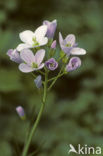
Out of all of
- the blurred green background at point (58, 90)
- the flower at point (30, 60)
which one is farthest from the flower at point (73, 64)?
the blurred green background at point (58, 90)

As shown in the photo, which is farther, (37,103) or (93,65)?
(93,65)

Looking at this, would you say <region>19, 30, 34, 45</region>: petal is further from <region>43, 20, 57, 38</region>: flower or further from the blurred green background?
the blurred green background

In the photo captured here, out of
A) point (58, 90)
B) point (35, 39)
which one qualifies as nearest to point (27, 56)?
point (35, 39)

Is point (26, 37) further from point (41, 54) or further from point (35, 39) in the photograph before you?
point (41, 54)

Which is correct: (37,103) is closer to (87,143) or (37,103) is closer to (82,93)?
(82,93)

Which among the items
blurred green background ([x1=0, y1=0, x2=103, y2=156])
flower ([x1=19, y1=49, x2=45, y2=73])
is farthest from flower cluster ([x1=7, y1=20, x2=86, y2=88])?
blurred green background ([x1=0, y1=0, x2=103, y2=156])

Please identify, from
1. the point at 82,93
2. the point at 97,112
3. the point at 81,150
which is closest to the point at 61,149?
the point at 81,150

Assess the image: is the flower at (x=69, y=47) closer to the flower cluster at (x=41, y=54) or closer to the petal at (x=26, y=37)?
the flower cluster at (x=41, y=54)
